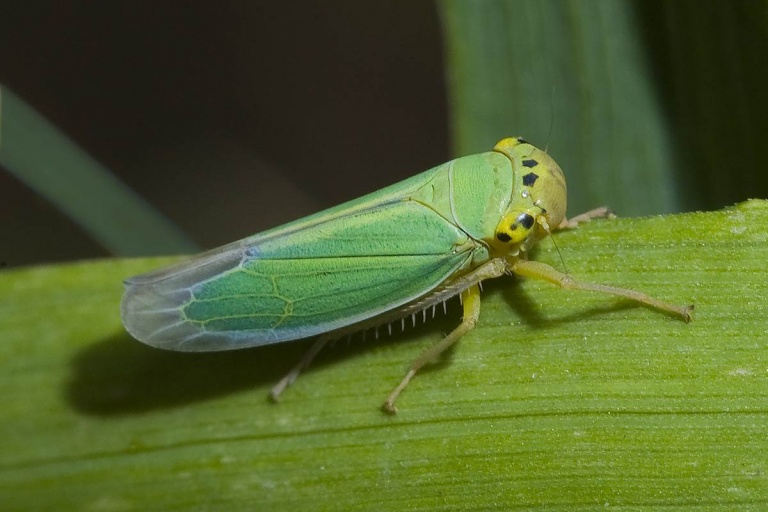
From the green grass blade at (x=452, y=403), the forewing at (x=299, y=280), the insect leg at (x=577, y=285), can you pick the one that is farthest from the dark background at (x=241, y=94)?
the insect leg at (x=577, y=285)

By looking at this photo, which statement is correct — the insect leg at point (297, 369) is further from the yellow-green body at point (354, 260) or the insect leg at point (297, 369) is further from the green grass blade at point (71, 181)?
the green grass blade at point (71, 181)

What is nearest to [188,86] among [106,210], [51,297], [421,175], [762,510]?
[106,210]

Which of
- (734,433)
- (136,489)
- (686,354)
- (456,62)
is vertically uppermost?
(456,62)

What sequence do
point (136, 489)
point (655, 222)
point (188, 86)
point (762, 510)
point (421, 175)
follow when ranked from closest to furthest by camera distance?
point (762, 510), point (655, 222), point (136, 489), point (421, 175), point (188, 86)

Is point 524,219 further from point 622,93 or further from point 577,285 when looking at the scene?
point 622,93

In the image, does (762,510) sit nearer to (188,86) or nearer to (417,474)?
(417,474)

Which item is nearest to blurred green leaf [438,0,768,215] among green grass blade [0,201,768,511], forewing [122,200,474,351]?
green grass blade [0,201,768,511]
